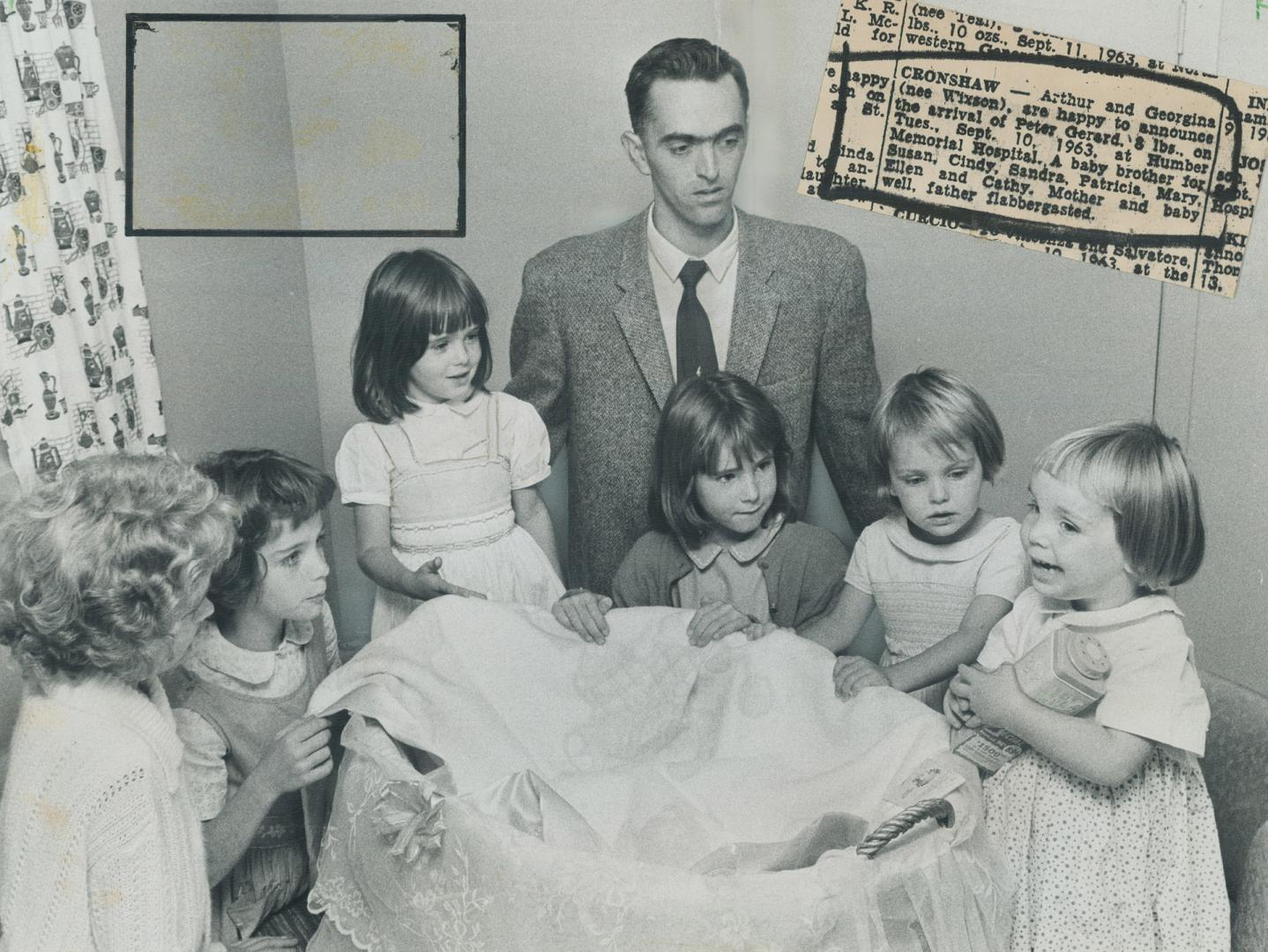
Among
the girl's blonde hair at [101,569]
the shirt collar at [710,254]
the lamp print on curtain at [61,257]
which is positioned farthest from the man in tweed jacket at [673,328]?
the girl's blonde hair at [101,569]

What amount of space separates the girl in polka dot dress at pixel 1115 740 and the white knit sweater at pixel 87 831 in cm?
93

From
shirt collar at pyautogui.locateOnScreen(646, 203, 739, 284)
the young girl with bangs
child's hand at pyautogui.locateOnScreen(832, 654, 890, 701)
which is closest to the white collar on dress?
the young girl with bangs

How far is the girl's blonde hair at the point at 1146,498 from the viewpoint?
1.43 m

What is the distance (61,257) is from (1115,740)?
1380 millimetres

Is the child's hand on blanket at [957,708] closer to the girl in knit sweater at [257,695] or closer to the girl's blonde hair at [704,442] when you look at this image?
the girl's blonde hair at [704,442]

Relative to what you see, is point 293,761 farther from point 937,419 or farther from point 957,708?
point 937,419

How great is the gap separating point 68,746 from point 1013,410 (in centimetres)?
144

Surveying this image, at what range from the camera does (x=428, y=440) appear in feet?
6.07

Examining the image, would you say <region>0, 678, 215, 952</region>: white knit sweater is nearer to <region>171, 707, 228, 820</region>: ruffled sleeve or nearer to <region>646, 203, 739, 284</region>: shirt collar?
<region>171, 707, 228, 820</region>: ruffled sleeve

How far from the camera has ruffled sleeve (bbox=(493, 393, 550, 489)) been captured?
189 cm

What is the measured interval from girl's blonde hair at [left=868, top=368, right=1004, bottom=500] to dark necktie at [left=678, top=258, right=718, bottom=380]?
29cm

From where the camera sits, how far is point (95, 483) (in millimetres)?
1302

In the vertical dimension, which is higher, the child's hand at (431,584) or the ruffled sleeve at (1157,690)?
the ruffled sleeve at (1157,690)

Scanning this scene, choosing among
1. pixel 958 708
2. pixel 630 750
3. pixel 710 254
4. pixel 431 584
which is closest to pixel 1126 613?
pixel 958 708
